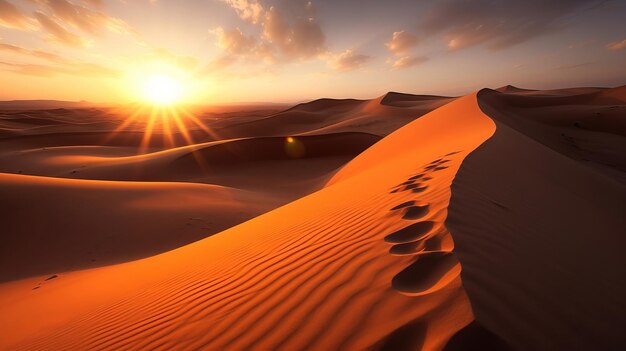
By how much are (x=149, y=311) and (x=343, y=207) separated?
88.6 inches

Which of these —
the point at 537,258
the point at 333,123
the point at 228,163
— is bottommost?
the point at 228,163

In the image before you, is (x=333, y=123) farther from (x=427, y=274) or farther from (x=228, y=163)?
(x=427, y=274)

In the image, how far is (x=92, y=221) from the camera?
6238 mm

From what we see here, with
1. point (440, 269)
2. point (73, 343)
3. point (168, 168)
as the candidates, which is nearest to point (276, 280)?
point (440, 269)

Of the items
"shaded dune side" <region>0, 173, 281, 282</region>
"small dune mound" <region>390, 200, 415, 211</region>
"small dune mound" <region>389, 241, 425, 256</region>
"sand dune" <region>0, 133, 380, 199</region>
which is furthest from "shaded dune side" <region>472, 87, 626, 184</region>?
"shaded dune side" <region>0, 173, 281, 282</region>

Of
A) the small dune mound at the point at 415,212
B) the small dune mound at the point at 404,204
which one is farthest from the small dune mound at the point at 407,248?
the small dune mound at the point at 404,204

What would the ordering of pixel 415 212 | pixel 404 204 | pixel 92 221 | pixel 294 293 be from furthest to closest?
pixel 92 221
pixel 404 204
pixel 415 212
pixel 294 293

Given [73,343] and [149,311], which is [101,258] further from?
[149,311]

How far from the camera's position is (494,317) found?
4.26 feet

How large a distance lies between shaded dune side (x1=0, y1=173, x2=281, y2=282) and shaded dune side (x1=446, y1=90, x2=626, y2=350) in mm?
5501

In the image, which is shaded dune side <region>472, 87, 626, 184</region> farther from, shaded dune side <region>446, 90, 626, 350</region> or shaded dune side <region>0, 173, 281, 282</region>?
shaded dune side <region>0, 173, 281, 282</region>

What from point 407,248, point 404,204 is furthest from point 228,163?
point 407,248

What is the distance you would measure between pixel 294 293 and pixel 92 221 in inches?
250

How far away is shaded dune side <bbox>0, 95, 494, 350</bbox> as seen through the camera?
1451 millimetres
